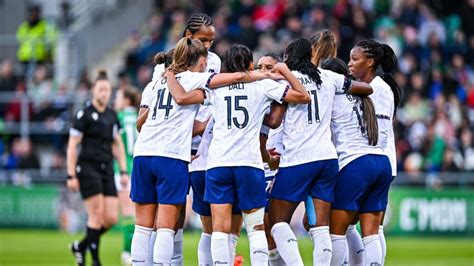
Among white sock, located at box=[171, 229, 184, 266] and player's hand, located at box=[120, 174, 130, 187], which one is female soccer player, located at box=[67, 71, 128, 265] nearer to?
player's hand, located at box=[120, 174, 130, 187]

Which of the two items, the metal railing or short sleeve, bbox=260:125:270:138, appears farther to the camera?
the metal railing

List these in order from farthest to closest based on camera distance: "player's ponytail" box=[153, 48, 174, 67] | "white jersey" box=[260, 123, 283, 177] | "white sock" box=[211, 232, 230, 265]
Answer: "player's ponytail" box=[153, 48, 174, 67] → "white jersey" box=[260, 123, 283, 177] → "white sock" box=[211, 232, 230, 265]

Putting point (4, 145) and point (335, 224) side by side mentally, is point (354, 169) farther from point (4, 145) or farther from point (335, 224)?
point (4, 145)

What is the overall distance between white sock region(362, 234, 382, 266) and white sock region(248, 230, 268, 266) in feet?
3.78

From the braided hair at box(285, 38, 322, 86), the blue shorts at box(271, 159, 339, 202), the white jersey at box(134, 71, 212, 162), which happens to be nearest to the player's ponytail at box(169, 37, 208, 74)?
the white jersey at box(134, 71, 212, 162)

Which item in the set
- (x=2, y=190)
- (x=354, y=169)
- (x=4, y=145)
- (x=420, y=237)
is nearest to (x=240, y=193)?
(x=354, y=169)

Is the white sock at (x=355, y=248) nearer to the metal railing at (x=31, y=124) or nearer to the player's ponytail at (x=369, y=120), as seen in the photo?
the player's ponytail at (x=369, y=120)

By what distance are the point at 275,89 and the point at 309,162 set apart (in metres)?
0.85

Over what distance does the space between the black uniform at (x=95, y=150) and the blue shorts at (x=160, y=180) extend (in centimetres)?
409

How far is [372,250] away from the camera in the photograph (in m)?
12.8

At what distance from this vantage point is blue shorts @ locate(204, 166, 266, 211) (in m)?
12.4

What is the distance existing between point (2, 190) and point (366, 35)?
384 inches

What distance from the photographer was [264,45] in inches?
1171

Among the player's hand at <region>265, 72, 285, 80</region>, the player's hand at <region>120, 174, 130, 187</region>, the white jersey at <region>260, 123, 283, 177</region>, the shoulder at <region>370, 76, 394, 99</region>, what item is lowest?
the player's hand at <region>120, 174, 130, 187</region>
